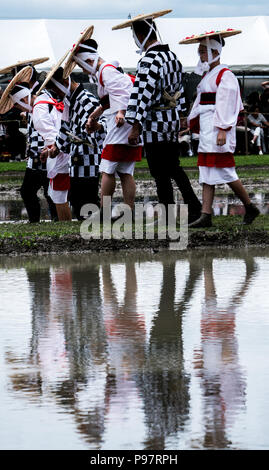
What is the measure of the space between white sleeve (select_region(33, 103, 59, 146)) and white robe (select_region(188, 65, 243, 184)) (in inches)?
64.5

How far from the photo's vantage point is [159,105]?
10906mm

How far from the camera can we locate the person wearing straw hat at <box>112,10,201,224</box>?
10.6 metres

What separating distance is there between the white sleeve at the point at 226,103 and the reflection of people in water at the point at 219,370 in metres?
3.26

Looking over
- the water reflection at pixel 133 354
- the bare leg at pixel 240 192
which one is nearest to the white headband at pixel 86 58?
the bare leg at pixel 240 192

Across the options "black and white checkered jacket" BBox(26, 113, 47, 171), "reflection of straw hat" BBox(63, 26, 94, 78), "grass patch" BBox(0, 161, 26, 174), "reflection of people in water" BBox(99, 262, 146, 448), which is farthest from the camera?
"grass patch" BBox(0, 161, 26, 174)

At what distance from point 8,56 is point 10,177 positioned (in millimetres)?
9287

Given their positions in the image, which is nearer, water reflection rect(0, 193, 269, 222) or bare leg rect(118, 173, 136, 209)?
bare leg rect(118, 173, 136, 209)

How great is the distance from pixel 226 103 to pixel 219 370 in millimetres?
5358

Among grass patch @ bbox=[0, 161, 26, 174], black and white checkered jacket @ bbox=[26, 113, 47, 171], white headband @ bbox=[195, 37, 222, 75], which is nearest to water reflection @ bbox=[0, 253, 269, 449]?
white headband @ bbox=[195, 37, 222, 75]

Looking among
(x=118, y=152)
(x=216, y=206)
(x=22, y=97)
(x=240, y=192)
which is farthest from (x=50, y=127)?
(x=216, y=206)

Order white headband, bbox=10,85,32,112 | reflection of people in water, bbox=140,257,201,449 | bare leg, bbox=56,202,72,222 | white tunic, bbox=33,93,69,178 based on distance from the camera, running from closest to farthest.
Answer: reflection of people in water, bbox=140,257,201,449 < white tunic, bbox=33,93,69,178 < bare leg, bbox=56,202,72,222 < white headband, bbox=10,85,32,112

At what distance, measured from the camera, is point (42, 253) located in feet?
31.4

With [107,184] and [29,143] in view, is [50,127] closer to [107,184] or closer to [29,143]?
[29,143]

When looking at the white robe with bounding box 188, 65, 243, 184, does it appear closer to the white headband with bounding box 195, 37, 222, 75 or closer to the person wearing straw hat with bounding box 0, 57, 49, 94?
the white headband with bounding box 195, 37, 222, 75
